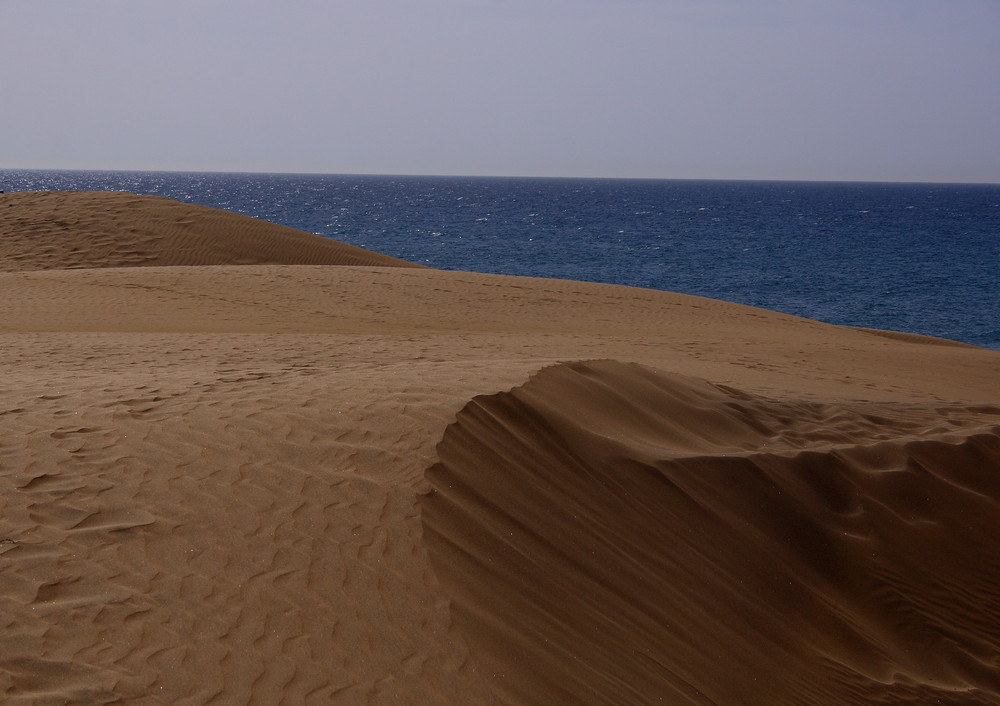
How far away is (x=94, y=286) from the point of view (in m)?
17.1

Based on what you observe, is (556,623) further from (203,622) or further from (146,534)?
(146,534)

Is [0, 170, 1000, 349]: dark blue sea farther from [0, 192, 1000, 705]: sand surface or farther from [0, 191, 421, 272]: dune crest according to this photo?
[0, 192, 1000, 705]: sand surface

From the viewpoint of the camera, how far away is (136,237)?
2328 centimetres

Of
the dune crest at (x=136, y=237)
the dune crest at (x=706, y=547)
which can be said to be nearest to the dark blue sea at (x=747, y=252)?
the dune crest at (x=136, y=237)

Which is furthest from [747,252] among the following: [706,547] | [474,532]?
[474,532]

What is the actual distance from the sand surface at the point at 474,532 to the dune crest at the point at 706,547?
0.02m

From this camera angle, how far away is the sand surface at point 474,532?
4145 mm

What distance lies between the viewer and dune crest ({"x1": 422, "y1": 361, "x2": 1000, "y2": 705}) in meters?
4.87

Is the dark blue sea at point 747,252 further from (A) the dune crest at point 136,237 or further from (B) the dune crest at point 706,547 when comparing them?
(B) the dune crest at point 706,547

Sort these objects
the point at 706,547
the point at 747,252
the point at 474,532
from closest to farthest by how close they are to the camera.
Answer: the point at 474,532, the point at 706,547, the point at 747,252

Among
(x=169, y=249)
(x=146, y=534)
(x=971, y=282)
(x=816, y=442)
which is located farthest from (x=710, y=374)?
(x=971, y=282)

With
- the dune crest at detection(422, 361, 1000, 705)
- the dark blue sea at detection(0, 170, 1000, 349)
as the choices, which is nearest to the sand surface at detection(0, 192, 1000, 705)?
the dune crest at detection(422, 361, 1000, 705)

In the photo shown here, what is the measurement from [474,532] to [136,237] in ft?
68.6

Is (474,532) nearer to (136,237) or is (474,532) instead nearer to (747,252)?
(136,237)
